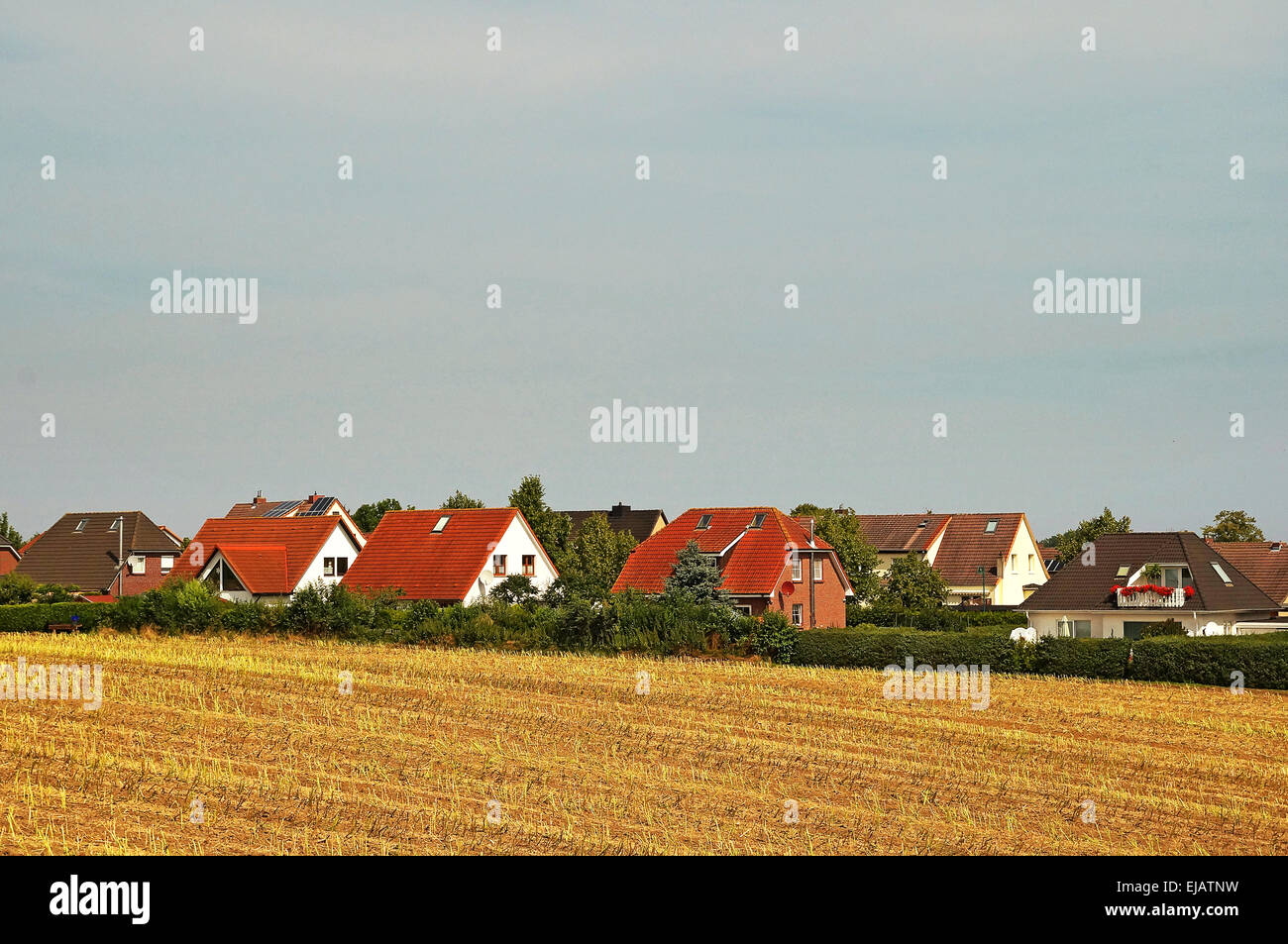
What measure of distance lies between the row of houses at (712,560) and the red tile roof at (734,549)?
0.29 ft

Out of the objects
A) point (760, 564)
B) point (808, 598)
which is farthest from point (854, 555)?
point (760, 564)

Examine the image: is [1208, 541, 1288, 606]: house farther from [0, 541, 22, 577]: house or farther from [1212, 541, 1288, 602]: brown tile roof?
[0, 541, 22, 577]: house

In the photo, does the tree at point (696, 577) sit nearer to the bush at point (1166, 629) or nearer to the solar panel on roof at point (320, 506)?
the bush at point (1166, 629)

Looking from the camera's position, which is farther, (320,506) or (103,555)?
(103,555)

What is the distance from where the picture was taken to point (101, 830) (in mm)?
15273

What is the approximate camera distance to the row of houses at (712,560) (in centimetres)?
5450

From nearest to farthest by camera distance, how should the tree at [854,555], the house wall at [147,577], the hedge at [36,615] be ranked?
the hedge at [36,615] < the tree at [854,555] < the house wall at [147,577]

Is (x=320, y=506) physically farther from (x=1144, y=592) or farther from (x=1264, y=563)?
Answer: (x=1264, y=563)

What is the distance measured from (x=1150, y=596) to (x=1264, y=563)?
134 ft

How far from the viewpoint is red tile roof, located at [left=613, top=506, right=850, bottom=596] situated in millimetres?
62000

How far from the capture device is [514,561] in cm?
6544

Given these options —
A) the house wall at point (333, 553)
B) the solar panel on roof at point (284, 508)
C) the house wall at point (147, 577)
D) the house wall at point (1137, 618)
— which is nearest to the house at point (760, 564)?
the house wall at point (1137, 618)
